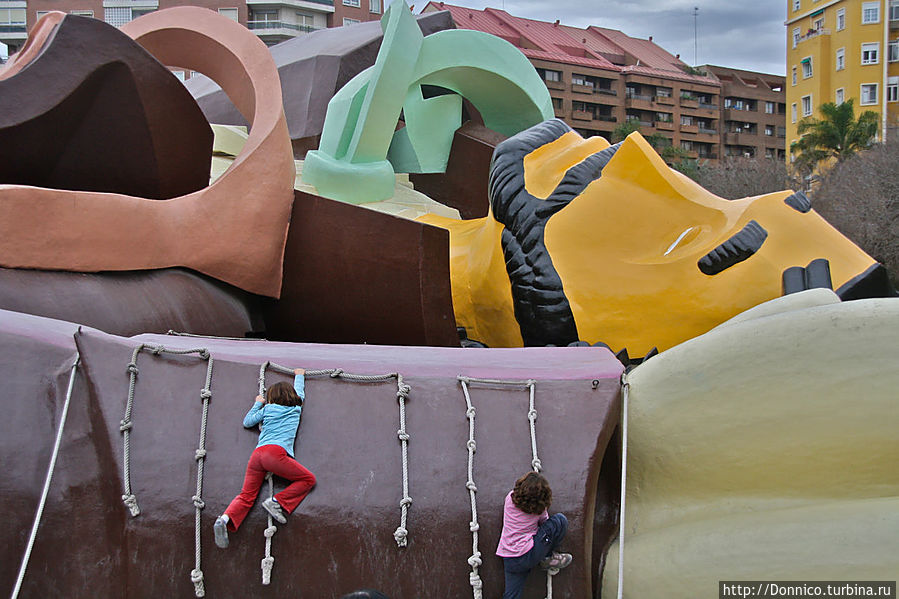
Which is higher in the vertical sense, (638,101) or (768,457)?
(638,101)

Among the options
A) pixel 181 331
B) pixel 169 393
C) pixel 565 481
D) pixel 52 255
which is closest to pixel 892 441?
pixel 565 481

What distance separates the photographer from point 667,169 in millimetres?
7480

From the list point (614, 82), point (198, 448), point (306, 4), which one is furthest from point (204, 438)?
point (614, 82)

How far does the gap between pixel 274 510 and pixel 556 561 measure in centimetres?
109

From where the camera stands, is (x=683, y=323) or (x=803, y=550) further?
(x=683, y=323)

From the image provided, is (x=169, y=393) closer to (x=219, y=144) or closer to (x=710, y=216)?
(x=710, y=216)

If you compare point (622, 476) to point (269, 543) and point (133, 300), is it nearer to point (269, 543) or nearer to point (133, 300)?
point (269, 543)

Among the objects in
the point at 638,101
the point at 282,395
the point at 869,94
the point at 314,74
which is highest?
the point at 638,101

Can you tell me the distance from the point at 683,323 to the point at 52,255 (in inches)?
194

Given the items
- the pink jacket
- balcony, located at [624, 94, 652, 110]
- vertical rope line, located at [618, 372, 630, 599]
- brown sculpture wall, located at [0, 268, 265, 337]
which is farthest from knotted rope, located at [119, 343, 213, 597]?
balcony, located at [624, 94, 652, 110]

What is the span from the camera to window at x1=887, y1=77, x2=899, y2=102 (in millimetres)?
39938

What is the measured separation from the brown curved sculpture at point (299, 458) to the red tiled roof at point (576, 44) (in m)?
41.9

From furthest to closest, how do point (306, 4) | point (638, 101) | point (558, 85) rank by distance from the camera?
point (638, 101), point (558, 85), point (306, 4)

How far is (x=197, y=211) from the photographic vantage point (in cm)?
618
